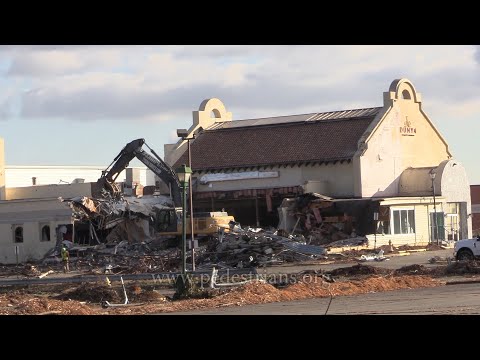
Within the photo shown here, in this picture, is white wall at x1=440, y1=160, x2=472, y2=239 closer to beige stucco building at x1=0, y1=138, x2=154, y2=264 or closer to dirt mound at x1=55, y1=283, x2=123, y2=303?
beige stucco building at x1=0, y1=138, x2=154, y2=264

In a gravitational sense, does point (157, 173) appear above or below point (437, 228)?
above

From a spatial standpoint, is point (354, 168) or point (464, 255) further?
point (354, 168)

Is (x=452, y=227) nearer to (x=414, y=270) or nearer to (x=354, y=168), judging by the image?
(x=354, y=168)

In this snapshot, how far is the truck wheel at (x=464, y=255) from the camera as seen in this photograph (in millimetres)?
39719

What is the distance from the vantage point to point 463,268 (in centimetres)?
3491

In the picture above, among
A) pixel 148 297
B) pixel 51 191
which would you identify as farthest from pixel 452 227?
pixel 148 297

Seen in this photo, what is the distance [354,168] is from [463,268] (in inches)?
1009

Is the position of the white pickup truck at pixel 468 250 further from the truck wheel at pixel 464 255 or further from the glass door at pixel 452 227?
the glass door at pixel 452 227

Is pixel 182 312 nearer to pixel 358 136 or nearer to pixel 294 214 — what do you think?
pixel 294 214
